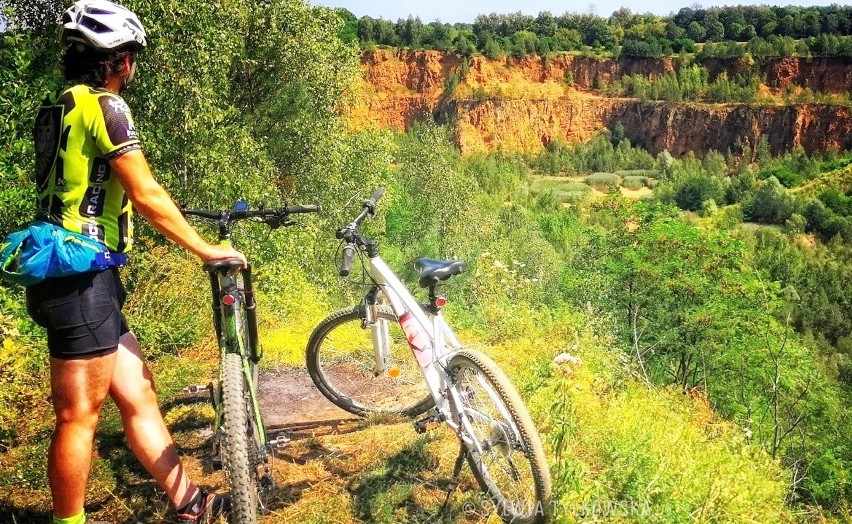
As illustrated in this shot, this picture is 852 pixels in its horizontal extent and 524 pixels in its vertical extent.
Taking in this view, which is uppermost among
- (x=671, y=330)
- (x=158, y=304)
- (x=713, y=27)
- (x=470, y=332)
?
(x=713, y=27)

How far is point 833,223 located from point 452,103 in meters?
55.3

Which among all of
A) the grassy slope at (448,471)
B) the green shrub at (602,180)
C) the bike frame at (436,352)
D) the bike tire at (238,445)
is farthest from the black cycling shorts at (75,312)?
the green shrub at (602,180)

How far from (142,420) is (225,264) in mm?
828

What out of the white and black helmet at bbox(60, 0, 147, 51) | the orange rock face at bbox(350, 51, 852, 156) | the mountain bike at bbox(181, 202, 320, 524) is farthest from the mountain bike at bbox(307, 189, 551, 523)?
the orange rock face at bbox(350, 51, 852, 156)

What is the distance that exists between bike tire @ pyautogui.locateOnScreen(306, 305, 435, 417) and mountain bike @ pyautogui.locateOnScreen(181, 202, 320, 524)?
1099 mm

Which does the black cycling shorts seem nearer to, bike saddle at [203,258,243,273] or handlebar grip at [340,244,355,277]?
bike saddle at [203,258,243,273]

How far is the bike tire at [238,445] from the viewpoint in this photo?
103 inches

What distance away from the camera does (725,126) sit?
93750 mm

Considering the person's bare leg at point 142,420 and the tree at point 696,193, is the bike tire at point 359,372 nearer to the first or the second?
the person's bare leg at point 142,420

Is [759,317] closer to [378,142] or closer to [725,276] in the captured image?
[725,276]

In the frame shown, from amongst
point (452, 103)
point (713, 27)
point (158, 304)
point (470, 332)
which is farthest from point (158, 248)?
point (713, 27)

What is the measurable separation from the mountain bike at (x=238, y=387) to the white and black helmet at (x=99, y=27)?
943mm

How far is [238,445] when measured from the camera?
2.65 m

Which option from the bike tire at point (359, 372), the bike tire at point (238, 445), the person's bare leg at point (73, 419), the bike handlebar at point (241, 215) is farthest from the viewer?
the bike tire at point (359, 372)
